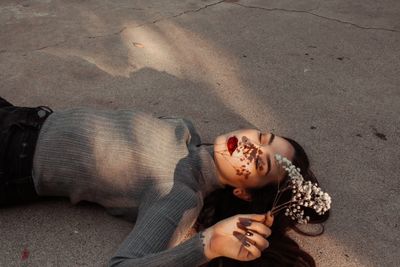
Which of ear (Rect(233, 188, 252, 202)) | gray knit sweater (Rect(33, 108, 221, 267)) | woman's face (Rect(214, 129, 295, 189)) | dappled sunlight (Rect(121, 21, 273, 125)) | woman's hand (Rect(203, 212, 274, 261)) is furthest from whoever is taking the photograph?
dappled sunlight (Rect(121, 21, 273, 125))

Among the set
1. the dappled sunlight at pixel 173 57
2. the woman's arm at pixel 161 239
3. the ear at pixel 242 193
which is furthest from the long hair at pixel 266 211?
the dappled sunlight at pixel 173 57

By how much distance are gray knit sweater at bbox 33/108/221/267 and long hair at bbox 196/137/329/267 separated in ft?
0.30

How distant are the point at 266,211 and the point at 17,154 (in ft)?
3.73

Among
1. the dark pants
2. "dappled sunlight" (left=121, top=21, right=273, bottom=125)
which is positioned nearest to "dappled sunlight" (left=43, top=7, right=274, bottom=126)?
"dappled sunlight" (left=121, top=21, right=273, bottom=125)

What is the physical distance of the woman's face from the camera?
201 cm

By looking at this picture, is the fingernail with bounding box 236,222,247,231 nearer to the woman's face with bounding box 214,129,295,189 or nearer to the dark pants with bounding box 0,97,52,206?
the woman's face with bounding box 214,129,295,189

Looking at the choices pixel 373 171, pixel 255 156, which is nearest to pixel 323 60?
pixel 373 171

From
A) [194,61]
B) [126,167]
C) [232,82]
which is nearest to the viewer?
[126,167]

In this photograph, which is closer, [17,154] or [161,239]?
[161,239]

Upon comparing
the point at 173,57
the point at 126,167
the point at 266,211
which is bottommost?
the point at 266,211

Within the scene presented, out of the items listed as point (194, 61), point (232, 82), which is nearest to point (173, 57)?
point (194, 61)

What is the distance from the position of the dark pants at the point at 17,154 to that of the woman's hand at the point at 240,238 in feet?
3.11

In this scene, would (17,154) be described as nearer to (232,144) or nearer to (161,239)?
(161,239)

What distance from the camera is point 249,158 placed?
2010 millimetres
